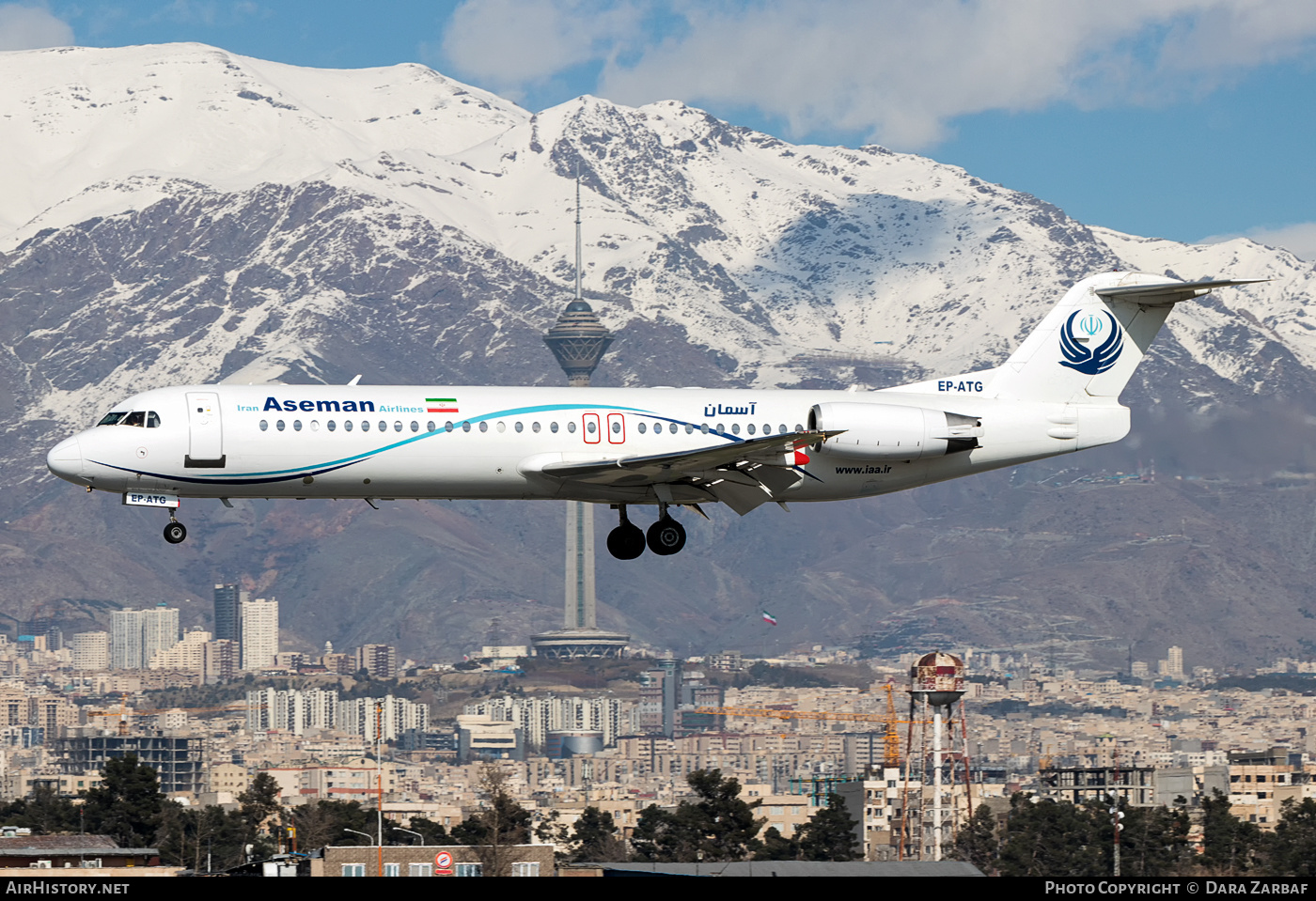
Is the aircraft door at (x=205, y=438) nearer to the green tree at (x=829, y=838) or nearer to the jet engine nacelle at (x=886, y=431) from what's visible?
the jet engine nacelle at (x=886, y=431)

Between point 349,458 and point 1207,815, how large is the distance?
82863 mm

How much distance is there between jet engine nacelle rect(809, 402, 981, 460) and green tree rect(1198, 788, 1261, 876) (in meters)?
56.4

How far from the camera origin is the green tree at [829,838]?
4547 inches

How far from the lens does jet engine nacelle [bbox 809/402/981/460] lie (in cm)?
4934

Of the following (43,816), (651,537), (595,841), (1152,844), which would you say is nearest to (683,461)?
(651,537)

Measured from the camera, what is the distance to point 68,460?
153 feet

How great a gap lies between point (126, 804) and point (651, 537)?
65.5 meters

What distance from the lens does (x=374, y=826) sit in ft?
354

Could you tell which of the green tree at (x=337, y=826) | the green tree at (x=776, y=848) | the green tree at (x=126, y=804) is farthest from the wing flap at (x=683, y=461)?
the green tree at (x=126, y=804)

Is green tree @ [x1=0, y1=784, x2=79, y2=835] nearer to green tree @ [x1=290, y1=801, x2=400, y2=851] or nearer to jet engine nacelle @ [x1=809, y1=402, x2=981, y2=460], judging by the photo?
green tree @ [x1=290, y1=801, x2=400, y2=851]
